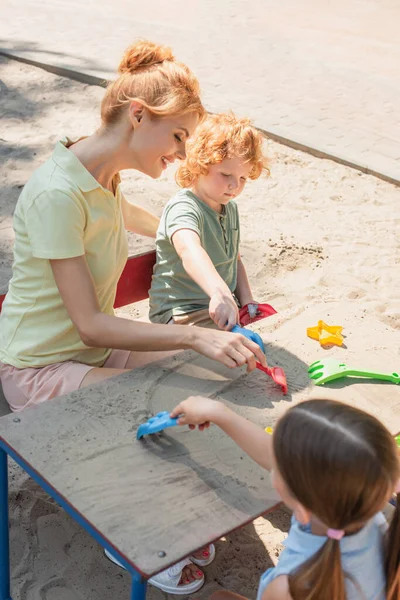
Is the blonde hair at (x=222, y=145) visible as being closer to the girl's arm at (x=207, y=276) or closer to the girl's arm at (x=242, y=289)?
the girl's arm at (x=207, y=276)

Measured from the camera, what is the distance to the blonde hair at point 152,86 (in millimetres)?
2066

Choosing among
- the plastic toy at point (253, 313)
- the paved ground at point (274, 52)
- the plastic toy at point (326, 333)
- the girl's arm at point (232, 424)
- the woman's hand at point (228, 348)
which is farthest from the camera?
the paved ground at point (274, 52)

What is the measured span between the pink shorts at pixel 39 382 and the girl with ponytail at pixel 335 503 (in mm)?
804

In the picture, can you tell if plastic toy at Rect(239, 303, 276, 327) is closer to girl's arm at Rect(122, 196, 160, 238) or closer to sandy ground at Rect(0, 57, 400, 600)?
sandy ground at Rect(0, 57, 400, 600)

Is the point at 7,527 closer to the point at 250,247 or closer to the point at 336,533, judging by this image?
the point at 336,533

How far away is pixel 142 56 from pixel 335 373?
0.93 metres

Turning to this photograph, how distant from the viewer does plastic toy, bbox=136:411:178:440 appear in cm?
173

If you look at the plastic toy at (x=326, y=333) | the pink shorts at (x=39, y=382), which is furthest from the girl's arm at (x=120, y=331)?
the plastic toy at (x=326, y=333)

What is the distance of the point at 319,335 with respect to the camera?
229 cm

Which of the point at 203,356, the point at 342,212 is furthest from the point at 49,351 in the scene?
the point at 342,212

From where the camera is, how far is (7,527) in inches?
75.3

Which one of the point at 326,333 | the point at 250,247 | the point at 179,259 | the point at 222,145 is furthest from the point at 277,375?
the point at 250,247

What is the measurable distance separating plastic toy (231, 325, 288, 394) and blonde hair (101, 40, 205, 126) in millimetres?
568

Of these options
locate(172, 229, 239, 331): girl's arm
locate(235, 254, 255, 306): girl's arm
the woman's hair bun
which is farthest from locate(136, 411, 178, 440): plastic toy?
locate(235, 254, 255, 306): girl's arm
